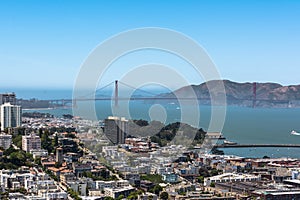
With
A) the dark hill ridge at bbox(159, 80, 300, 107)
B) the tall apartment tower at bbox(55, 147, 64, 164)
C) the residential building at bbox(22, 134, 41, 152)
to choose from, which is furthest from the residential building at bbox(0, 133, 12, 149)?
the dark hill ridge at bbox(159, 80, 300, 107)

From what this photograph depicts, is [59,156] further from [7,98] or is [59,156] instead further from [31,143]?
[7,98]

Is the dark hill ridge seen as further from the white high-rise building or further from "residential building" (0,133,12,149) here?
"residential building" (0,133,12,149)

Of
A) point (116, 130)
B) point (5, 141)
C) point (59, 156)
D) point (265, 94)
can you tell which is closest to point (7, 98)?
point (5, 141)

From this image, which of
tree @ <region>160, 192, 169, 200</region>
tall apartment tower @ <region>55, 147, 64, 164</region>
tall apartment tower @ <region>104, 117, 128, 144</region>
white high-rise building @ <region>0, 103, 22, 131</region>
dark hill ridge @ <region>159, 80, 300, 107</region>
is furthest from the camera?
dark hill ridge @ <region>159, 80, 300, 107</region>

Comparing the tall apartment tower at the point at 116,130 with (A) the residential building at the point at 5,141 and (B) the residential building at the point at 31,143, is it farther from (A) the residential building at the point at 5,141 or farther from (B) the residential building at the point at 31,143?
(A) the residential building at the point at 5,141

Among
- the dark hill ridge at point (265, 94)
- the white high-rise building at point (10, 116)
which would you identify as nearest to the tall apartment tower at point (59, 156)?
the white high-rise building at point (10, 116)

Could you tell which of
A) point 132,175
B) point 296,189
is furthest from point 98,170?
point 296,189
